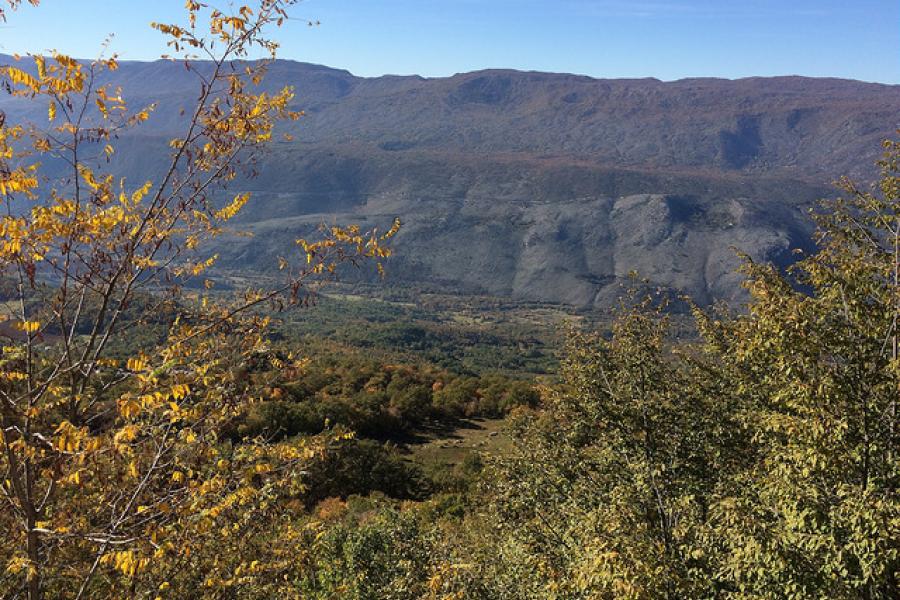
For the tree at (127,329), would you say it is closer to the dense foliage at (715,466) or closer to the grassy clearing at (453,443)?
the dense foliage at (715,466)

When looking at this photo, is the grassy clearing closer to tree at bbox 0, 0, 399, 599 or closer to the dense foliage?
the dense foliage

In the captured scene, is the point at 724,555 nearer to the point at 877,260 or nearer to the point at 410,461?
the point at 877,260

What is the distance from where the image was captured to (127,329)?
20.0 ft

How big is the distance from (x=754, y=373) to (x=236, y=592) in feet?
31.8

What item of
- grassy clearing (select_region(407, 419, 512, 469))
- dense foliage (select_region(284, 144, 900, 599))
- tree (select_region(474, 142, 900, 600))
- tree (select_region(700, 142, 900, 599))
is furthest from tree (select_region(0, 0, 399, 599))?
grassy clearing (select_region(407, 419, 512, 469))

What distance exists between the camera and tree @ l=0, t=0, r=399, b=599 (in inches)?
191

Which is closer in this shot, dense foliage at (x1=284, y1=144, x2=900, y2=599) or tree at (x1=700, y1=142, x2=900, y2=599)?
tree at (x1=700, y1=142, x2=900, y2=599)

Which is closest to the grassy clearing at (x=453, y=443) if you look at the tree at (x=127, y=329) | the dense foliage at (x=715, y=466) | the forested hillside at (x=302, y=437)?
the forested hillside at (x=302, y=437)

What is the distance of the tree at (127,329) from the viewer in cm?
485

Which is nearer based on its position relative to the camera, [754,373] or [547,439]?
[754,373]

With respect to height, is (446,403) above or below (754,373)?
below

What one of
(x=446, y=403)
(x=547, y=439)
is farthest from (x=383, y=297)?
(x=547, y=439)

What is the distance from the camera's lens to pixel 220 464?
5.72 metres

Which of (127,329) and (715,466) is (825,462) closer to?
(715,466)
